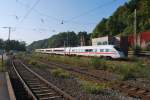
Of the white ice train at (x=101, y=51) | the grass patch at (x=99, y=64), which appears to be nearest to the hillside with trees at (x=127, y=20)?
the white ice train at (x=101, y=51)

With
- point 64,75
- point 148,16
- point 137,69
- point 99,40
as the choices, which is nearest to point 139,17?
point 148,16

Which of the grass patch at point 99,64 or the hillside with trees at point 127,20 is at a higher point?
the hillside with trees at point 127,20

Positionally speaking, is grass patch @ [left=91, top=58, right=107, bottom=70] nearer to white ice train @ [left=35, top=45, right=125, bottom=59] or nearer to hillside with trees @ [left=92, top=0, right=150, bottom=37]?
white ice train @ [left=35, top=45, right=125, bottom=59]

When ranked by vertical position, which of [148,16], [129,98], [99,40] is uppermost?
[148,16]

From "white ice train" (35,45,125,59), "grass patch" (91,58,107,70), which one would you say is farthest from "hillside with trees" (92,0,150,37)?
"grass patch" (91,58,107,70)

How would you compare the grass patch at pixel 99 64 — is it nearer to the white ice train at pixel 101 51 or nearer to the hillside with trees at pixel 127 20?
the white ice train at pixel 101 51

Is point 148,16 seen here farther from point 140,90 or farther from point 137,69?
point 140,90

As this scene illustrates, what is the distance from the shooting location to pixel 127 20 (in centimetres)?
8156

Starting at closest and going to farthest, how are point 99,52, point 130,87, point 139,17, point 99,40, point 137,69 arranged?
point 130,87
point 137,69
point 99,52
point 99,40
point 139,17

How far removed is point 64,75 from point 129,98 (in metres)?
8.45

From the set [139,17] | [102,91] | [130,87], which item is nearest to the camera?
[102,91]

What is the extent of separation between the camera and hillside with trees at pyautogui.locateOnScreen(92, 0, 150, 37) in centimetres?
7225

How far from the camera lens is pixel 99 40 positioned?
230ft

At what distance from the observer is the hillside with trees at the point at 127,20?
72250mm
